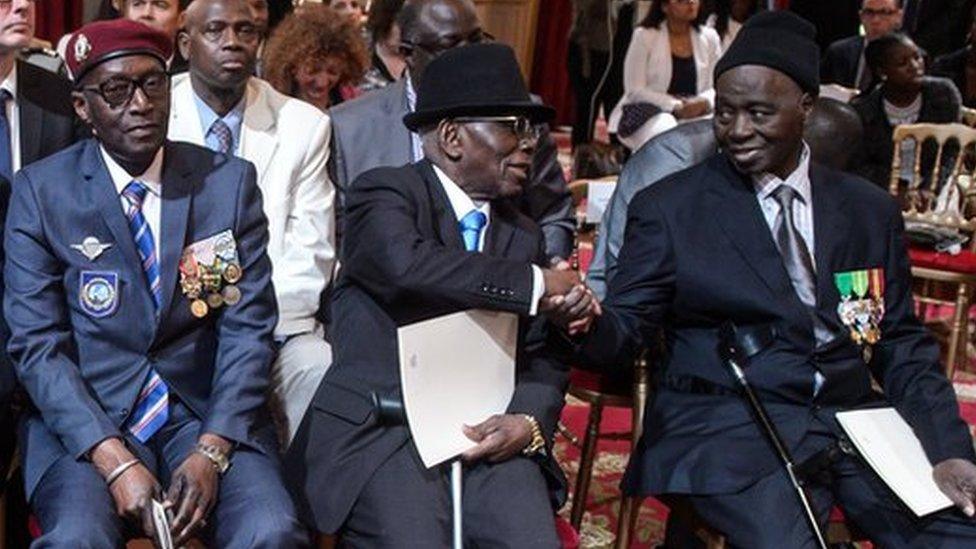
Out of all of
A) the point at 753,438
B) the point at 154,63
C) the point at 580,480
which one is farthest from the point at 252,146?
the point at 753,438

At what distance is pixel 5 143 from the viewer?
11.2 feet

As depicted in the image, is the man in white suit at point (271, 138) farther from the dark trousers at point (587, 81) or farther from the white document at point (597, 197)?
the dark trousers at point (587, 81)

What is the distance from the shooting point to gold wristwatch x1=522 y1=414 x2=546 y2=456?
299 centimetres

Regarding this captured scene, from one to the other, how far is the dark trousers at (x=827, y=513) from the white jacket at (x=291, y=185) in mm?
1153

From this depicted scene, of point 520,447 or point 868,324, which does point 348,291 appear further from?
point 868,324

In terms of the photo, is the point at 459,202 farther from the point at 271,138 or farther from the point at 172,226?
the point at 271,138

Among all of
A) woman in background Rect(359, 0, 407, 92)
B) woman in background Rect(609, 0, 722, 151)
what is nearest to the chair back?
woman in background Rect(609, 0, 722, 151)

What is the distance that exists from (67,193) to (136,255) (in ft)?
0.61

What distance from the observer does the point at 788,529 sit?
3.00 meters

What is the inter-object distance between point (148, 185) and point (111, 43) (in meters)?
0.30

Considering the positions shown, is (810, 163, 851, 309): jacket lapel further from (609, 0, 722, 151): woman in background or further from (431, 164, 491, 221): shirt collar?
(609, 0, 722, 151): woman in background

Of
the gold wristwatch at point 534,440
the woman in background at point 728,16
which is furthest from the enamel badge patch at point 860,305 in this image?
the woman in background at point 728,16

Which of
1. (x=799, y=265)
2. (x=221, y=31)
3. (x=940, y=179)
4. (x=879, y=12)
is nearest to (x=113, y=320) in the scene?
(x=221, y=31)

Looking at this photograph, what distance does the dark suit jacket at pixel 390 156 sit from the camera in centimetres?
387
